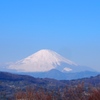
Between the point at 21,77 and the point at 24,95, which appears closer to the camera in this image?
the point at 24,95

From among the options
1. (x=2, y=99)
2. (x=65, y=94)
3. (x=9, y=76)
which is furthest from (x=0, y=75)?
(x=65, y=94)

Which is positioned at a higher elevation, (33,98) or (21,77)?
(21,77)

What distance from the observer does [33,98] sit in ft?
88.7

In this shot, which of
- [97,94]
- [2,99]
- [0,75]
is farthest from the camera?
[0,75]

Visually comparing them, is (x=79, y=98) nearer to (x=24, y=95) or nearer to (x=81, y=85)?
(x=81, y=85)

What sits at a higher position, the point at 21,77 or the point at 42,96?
the point at 21,77

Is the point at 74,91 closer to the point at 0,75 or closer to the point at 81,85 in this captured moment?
the point at 81,85

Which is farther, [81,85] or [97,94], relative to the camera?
[81,85]

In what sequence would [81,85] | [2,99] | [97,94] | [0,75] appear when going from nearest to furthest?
[97,94] < [81,85] < [2,99] < [0,75]

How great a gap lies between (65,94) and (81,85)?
91.1 inches

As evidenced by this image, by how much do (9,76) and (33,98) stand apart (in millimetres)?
117997

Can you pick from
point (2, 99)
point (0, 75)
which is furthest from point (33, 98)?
point (0, 75)

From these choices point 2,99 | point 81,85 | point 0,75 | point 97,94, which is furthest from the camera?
point 0,75

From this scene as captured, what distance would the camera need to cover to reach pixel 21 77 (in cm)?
14688
